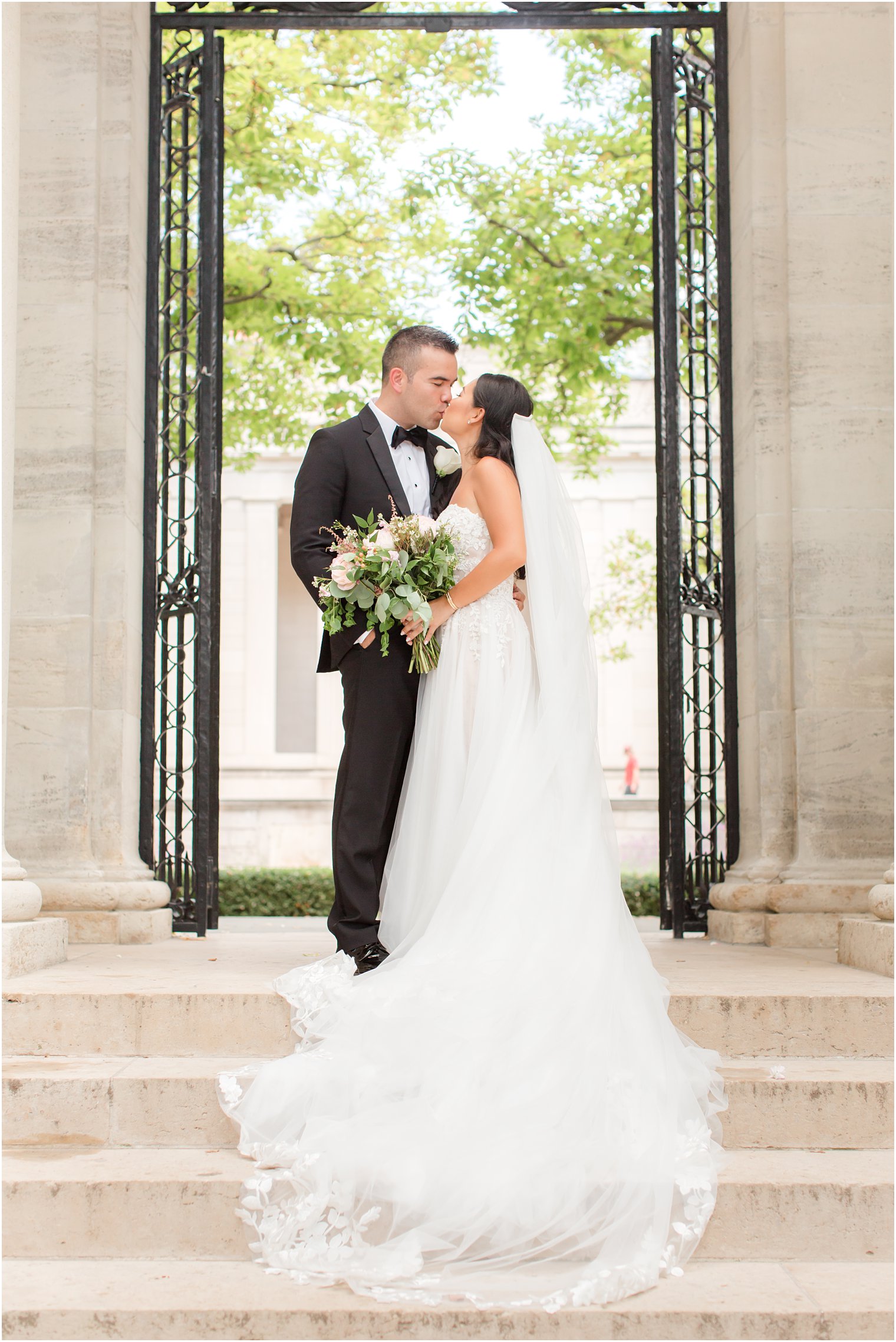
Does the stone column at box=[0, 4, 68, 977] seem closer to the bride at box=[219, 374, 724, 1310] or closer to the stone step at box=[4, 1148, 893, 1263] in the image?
the bride at box=[219, 374, 724, 1310]

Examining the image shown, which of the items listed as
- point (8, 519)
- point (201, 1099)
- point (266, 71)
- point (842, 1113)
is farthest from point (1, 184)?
point (266, 71)

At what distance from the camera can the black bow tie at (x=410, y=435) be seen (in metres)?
5.20

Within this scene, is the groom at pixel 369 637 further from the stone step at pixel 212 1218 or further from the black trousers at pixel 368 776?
the stone step at pixel 212 1218

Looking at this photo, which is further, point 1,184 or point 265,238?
point 265,238

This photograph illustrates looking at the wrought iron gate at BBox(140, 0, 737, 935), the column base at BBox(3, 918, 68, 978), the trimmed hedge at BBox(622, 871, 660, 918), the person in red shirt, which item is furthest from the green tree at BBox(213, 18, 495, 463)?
the person in red shirt

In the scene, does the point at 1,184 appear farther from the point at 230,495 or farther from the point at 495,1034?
the point at 230,495

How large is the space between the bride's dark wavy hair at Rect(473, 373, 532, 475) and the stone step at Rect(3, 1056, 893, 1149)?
252 cm

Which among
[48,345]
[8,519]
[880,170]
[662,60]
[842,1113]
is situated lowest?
[842,1113]

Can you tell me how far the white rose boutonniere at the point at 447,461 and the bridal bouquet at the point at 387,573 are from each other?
445mm

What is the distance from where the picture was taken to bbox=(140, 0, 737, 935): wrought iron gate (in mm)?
7539

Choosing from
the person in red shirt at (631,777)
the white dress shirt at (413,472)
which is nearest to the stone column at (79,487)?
the white dress shirt at (413,472)

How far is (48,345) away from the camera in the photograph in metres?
7.04

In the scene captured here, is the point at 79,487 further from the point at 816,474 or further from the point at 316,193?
the point at 316,193

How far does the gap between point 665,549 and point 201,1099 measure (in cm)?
462
